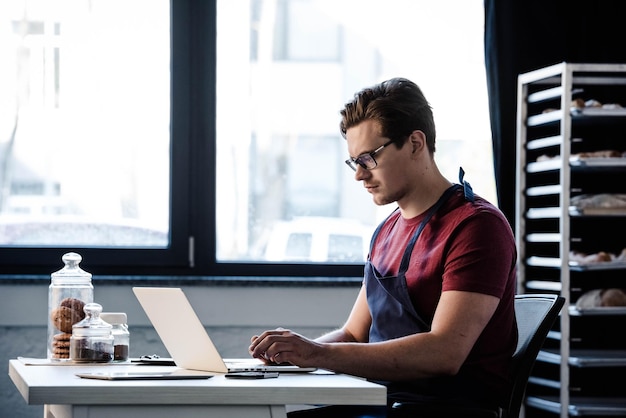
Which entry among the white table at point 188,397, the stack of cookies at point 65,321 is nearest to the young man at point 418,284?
the white table at point 188,397

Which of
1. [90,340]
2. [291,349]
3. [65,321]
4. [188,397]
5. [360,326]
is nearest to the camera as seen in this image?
[188,397]

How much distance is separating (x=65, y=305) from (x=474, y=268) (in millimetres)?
946

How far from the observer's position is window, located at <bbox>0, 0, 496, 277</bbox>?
4.10 meters

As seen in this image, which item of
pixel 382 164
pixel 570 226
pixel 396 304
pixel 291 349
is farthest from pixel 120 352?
pixel 570 226

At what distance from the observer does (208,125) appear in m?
4.17

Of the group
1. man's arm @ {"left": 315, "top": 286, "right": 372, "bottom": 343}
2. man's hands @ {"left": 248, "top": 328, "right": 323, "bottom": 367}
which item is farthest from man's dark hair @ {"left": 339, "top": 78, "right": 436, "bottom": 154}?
man's hands @ {"left": 248, "top": 328, "right": 323, "bottom": 367}

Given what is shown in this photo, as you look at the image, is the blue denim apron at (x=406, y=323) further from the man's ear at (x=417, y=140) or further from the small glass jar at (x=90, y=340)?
the small glass jar at (x=90, y=340)

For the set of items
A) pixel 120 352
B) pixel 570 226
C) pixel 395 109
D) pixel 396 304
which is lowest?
pixel 120 352

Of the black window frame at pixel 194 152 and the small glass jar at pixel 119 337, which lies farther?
the black window frame at pixel 194 152

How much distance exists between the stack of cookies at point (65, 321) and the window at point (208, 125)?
5.88ft

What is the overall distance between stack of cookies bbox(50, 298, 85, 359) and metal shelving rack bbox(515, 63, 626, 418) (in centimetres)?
203

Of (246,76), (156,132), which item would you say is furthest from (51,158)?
(246,76)

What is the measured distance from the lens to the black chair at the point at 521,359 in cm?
197

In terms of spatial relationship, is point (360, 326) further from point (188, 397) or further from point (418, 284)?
point (188, 397)
